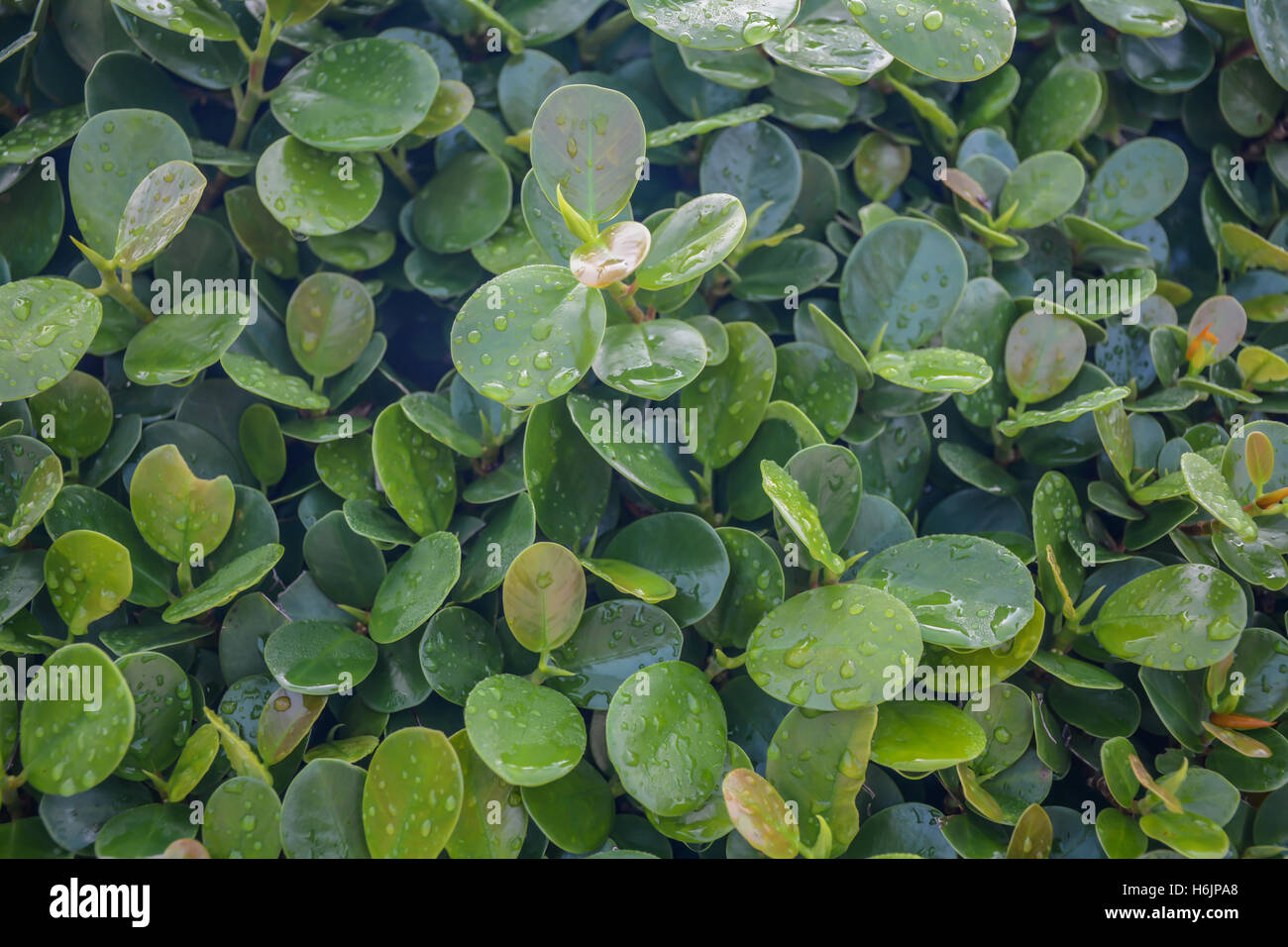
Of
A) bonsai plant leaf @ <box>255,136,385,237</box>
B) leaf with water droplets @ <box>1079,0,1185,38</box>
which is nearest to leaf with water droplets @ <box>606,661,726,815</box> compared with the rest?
bonsai plant leaf @ <box>255,136,385,237</box>

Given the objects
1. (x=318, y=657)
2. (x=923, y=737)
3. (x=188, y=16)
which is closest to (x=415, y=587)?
A: (x=318, y=657)

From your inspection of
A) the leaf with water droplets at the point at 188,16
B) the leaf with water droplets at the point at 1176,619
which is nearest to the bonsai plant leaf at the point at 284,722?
the leaf with water droplets at the point at 188,16

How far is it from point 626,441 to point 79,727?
0.48 m

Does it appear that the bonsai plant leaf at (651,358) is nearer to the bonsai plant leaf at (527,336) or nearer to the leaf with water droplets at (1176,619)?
the bonsai plant leaf at (527,336)

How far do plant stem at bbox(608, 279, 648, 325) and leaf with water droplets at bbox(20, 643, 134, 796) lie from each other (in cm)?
48

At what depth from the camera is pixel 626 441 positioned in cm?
72

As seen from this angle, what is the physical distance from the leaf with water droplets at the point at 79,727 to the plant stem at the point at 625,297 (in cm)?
48

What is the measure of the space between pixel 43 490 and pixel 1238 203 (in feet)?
4.06

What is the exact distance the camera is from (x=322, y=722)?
753 millimetres

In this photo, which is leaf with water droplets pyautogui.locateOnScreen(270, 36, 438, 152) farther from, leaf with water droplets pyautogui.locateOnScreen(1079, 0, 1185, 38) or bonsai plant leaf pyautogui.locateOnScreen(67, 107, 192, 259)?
leaf with water droplets pyautogui.locateOnScreen(1079, 0, 1185, 38)

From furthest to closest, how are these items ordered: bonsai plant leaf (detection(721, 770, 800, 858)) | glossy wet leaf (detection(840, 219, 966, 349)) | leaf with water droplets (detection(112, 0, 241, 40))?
glossy wet leaf (detection(840, 219, 966, 349)), leaf with water droplets (detection(112, 0, 241, 40)), bonsai plant leaf (detection(721, 770, 800, 858))

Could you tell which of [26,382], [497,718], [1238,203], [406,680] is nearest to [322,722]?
[406,680]

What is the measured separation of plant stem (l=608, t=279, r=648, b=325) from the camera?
70 centimetres

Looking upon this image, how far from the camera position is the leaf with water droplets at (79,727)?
0.62 meters
